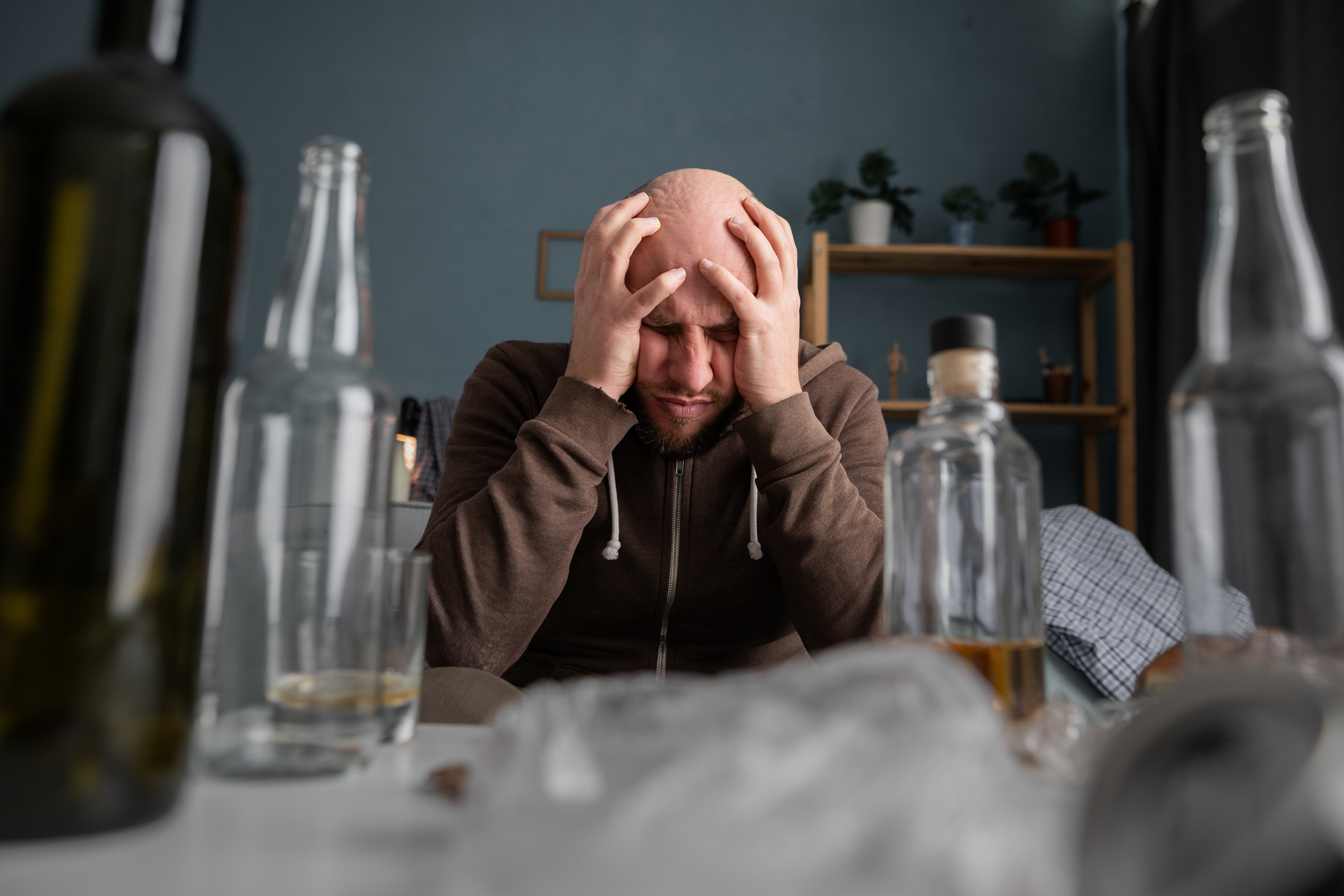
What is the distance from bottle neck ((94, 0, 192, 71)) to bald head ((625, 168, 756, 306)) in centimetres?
73

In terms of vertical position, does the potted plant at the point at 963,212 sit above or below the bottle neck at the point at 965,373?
above

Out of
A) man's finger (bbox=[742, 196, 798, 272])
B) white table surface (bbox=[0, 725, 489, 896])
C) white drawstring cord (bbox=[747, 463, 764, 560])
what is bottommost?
white table surface (bbox=[0, 725, 489, 896])

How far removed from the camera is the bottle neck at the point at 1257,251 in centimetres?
35

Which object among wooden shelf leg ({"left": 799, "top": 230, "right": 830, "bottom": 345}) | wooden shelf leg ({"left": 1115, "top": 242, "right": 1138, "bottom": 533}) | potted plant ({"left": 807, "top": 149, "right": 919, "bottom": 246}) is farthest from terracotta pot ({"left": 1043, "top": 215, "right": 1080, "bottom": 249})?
wooden shelf leg ({"left": 799, "top": 230, "right": 830, "bottom": 345})

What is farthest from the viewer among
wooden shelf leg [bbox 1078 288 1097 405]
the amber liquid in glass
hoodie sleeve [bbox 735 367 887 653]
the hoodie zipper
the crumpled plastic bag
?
wooden shelf leg [bbox 1078 288 1097 405]

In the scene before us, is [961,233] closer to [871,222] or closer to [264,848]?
[871,222]

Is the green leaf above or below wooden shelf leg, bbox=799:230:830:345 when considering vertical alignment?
above

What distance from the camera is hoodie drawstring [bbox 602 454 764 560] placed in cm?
109

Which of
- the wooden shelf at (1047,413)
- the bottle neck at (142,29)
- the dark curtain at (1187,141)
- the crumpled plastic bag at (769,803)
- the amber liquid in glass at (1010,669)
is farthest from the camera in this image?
the wooden shelf at (1047,413)

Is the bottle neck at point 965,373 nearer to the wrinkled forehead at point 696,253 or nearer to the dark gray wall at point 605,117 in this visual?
the wrinkled forehead at point 696,253

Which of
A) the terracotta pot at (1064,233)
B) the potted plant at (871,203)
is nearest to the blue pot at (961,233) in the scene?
the potted plant at (871,203)

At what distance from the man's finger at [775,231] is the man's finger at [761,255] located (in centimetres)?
1

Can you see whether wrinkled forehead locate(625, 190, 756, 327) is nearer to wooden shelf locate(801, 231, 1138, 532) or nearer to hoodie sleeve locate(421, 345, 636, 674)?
hoodie sleeve locate(421, 345, 636, 674)

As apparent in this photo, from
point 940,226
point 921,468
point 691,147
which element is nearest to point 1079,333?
point 940,226
